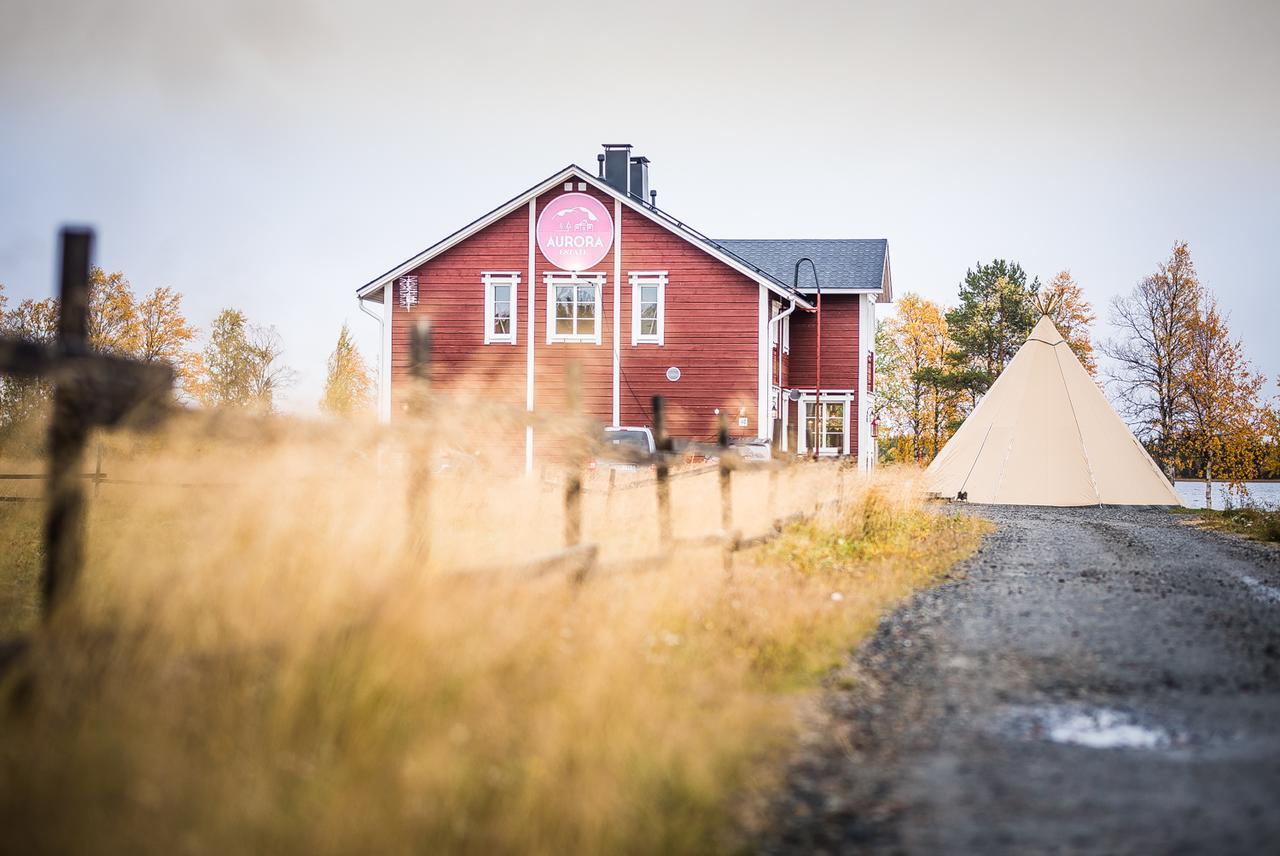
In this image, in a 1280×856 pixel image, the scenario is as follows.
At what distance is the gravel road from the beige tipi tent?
16.7 metres

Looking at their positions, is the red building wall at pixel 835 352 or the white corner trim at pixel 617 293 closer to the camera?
the white corner trim at pixel 617 293

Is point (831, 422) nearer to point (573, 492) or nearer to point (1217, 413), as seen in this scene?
point (1217, 413)

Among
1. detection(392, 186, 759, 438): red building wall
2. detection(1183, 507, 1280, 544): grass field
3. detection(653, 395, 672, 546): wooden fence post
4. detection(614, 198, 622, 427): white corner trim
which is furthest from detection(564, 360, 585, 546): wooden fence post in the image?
detection(614, 198, 622, 427): white corner trim

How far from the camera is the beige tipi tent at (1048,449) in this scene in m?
25.7

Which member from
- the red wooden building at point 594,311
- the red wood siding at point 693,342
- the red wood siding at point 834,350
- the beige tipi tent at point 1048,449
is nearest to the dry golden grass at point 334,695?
the red wood siding at point 693,342

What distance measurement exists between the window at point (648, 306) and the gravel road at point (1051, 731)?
1718 centimetres

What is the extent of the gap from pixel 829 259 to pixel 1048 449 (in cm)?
1043

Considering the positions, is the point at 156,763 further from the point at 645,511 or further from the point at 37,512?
the point at 37,512

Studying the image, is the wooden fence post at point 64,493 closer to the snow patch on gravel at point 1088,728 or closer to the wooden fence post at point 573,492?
the wooden fence post at point 573,492

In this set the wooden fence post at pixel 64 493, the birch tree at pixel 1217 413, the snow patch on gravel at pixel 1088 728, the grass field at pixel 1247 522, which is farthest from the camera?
the birch tree at pixel 1217 413

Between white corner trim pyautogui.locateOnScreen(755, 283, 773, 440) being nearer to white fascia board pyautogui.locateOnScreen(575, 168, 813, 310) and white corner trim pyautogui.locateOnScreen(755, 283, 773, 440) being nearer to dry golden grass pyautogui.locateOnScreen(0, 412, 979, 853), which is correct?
white fascia board pyautogui.locateOnScreen(575, 168, 813, 310)

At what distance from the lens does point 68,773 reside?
2.96 m

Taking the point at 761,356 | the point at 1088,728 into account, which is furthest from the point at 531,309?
the point at 1088,728

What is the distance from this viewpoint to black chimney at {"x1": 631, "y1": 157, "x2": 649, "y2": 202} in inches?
1234
